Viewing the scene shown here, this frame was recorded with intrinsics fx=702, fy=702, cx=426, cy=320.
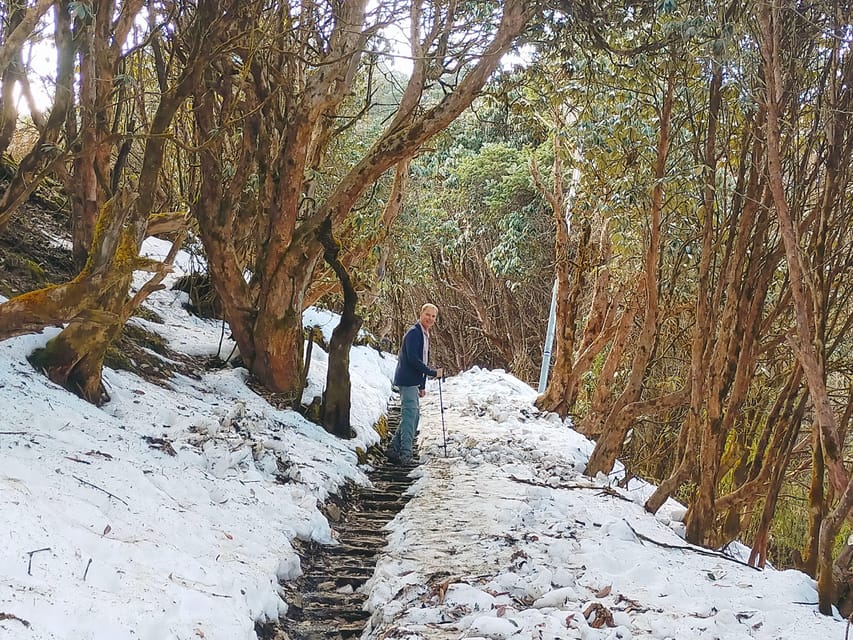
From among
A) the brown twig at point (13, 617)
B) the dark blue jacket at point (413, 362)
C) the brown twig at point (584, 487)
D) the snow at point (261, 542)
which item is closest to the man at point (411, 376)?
the dark blue jacket at point (413, 362)

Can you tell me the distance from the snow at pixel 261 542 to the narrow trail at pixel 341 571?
142 millimetres

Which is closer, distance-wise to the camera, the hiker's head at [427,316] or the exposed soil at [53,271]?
the exposed soil at [53,271]

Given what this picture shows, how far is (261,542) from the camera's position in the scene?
5.04m

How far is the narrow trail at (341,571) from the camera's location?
4383 millimetres

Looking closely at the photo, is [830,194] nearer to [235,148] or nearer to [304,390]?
[304,390]

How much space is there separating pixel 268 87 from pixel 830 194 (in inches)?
285

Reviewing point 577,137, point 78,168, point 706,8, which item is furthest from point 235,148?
point 706,8

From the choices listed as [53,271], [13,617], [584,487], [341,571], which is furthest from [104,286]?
[584,487]

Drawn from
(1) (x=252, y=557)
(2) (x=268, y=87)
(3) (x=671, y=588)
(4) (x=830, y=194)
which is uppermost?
(2) (x=268, y=87)

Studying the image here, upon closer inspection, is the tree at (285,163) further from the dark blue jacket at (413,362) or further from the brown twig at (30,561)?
the brown twig at (30,561)

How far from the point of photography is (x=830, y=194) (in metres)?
4.42

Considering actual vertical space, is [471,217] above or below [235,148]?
above

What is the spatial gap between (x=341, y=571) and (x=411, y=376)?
4.31m

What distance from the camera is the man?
942 cm
